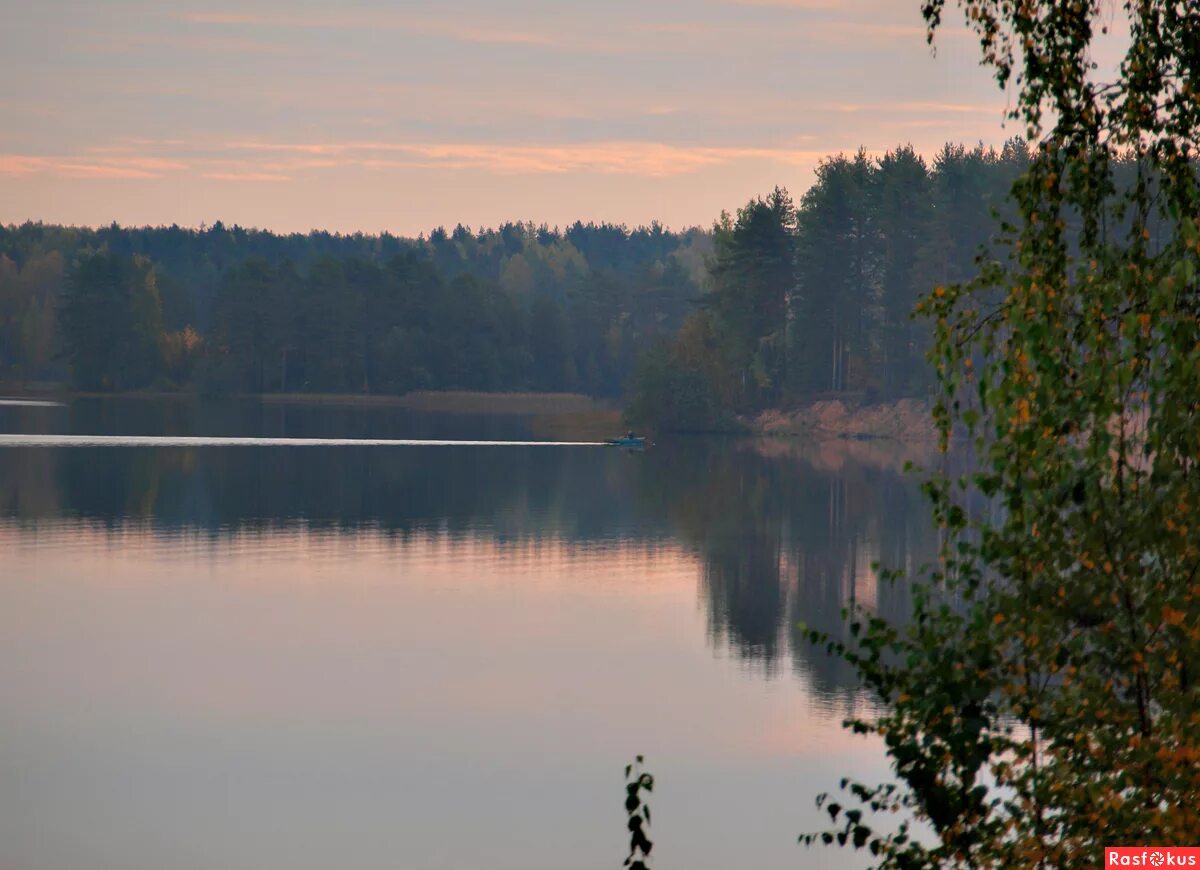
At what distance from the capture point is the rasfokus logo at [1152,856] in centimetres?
889

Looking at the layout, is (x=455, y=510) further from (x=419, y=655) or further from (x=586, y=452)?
(x=586, y=452)

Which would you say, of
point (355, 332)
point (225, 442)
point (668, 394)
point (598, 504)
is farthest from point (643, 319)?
point (598, 504)

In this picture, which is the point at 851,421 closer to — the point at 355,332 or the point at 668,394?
the point at 668,394

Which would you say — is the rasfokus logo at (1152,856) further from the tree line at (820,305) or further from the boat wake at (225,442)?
the tree line at (820,305)

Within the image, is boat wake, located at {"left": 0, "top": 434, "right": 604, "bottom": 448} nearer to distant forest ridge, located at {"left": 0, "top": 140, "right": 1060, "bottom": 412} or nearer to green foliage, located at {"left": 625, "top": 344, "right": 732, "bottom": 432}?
green foliage, located at {"left": 625, "top": 344, "right": 732, "bottom": 432}

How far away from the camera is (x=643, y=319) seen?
7721 inches

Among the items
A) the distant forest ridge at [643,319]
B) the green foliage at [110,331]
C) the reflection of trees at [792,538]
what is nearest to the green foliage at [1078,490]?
the reflection of trees at [792,538]

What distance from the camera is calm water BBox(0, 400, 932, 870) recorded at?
2323 centimetres

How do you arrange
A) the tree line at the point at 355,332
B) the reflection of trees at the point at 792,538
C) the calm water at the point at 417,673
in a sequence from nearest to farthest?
the calm water at the point at 417,673
the reflection of trees at the point at 792,538
the tree line at the point at 355,332

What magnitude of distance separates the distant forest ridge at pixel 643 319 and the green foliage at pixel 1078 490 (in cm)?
9666

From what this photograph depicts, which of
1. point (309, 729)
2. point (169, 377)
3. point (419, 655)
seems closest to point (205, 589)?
point (419, 655)

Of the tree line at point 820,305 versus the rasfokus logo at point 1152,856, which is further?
the tree line at point 820,305

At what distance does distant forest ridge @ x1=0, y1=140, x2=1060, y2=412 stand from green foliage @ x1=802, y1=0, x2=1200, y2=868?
317 feet

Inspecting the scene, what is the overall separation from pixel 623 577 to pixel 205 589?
11.7m
